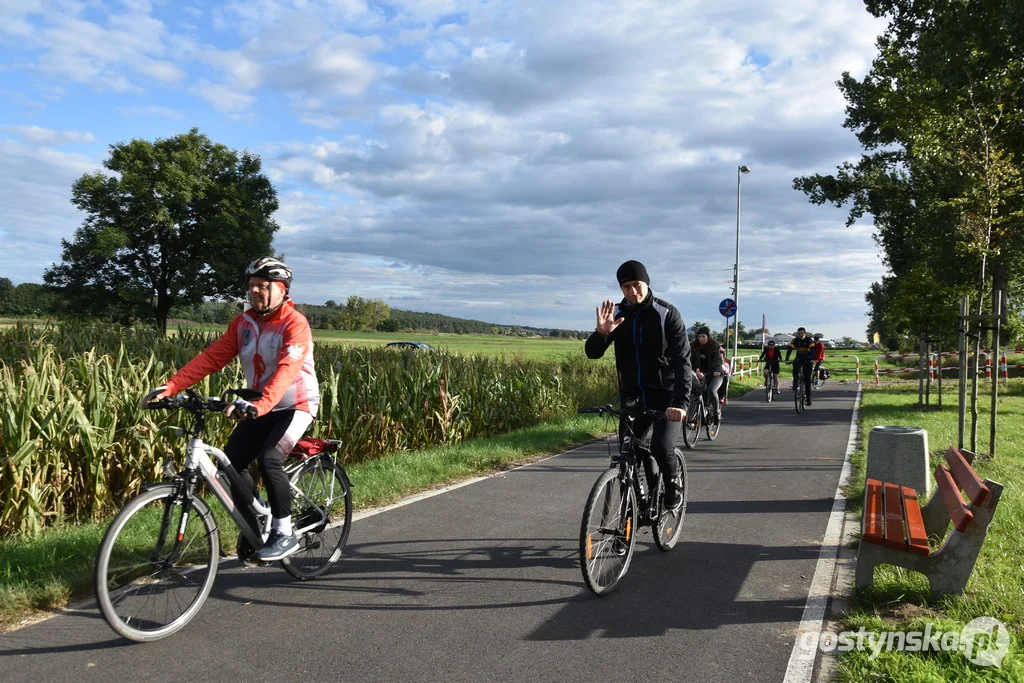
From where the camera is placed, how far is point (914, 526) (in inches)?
194

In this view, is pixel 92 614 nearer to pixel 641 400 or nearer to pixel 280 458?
pixel 280 458

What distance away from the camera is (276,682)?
3.57m

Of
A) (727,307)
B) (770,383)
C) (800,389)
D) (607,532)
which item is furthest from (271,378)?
(727,307)

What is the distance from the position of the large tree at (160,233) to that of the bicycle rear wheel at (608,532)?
107 feet

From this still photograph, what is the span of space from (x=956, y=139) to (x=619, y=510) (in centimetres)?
911

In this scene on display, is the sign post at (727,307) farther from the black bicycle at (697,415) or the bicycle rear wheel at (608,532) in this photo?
the bicycle rear wheel at (608,532)

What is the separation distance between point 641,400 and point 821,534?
237 cm

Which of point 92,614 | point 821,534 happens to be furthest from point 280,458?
point 821,534

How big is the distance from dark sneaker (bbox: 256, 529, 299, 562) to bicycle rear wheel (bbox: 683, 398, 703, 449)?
8.45 meters

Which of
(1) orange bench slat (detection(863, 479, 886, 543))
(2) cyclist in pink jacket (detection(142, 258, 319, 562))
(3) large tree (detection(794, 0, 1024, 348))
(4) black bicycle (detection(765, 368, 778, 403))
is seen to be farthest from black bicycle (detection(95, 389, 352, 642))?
(4) black bicycle (detection(765, 368, 778, 403))

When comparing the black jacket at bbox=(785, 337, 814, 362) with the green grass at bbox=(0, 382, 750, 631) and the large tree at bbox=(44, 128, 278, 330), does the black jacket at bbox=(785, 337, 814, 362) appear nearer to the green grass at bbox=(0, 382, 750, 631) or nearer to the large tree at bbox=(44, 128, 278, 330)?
the green grass at bbox=(0, 382, 750, 631)

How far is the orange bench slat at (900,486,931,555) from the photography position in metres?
4.57

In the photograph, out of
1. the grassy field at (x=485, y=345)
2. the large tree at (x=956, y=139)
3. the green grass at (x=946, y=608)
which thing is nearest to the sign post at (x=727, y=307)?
the grassy field at (x=485, y=345)

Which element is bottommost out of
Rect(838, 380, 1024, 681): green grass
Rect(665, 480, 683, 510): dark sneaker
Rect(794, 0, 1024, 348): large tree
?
Rect(838, 380, 1024, 681): green grass
